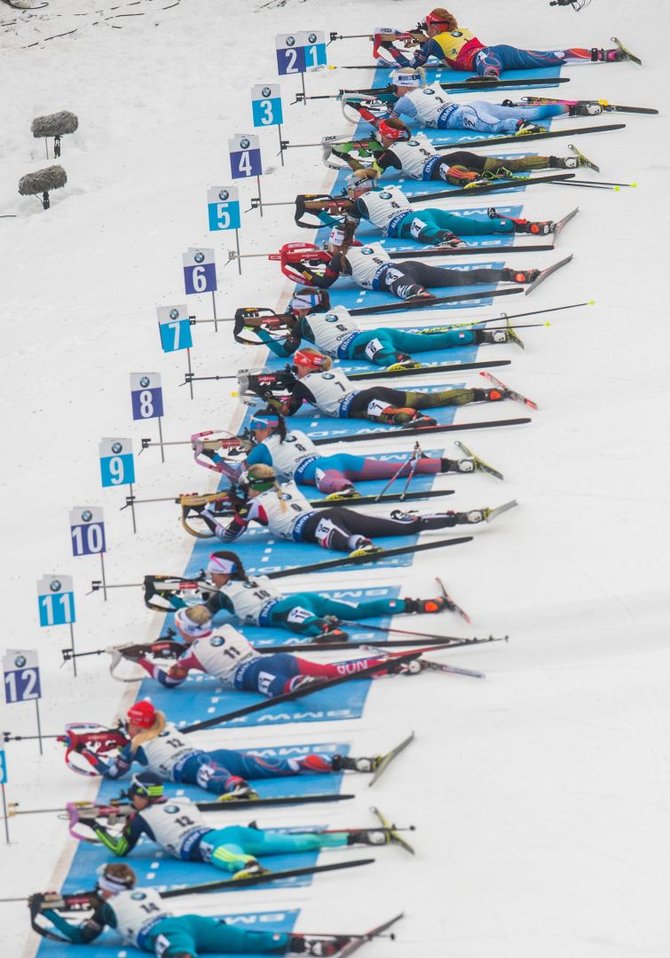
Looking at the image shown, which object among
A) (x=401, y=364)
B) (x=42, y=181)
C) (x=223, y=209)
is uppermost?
(x=223, y=209)

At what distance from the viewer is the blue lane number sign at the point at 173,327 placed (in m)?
19.8

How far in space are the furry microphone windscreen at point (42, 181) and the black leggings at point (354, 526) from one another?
879cm

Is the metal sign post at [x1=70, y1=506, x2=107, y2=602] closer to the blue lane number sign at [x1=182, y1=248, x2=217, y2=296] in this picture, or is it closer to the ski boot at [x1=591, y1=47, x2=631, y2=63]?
the blue lane number sign at [x1=182, y1=248, x2=217, y2=296]

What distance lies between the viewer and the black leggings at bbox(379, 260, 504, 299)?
2150cm

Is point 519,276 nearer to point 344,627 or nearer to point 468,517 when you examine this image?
point 468,517

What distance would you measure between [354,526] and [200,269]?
3512 mm

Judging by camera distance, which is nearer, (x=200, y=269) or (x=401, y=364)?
(x=401, y=364)

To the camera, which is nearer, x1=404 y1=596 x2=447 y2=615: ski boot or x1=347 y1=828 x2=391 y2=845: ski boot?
x1=347 y1=828 x2=391 y2=845: ski boot

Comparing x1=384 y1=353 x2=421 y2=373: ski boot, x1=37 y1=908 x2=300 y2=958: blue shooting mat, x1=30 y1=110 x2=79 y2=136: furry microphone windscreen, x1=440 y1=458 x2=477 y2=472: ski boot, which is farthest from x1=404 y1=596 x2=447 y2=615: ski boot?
x1=30 y1=110 x2=79 y2=136: furry microphone windscreen

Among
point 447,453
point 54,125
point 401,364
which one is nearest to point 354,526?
point 447,453

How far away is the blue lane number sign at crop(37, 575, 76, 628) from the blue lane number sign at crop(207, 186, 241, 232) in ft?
18.3

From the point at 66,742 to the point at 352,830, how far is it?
216 centimetres

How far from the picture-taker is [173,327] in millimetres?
19766

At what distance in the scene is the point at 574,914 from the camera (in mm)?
14078
